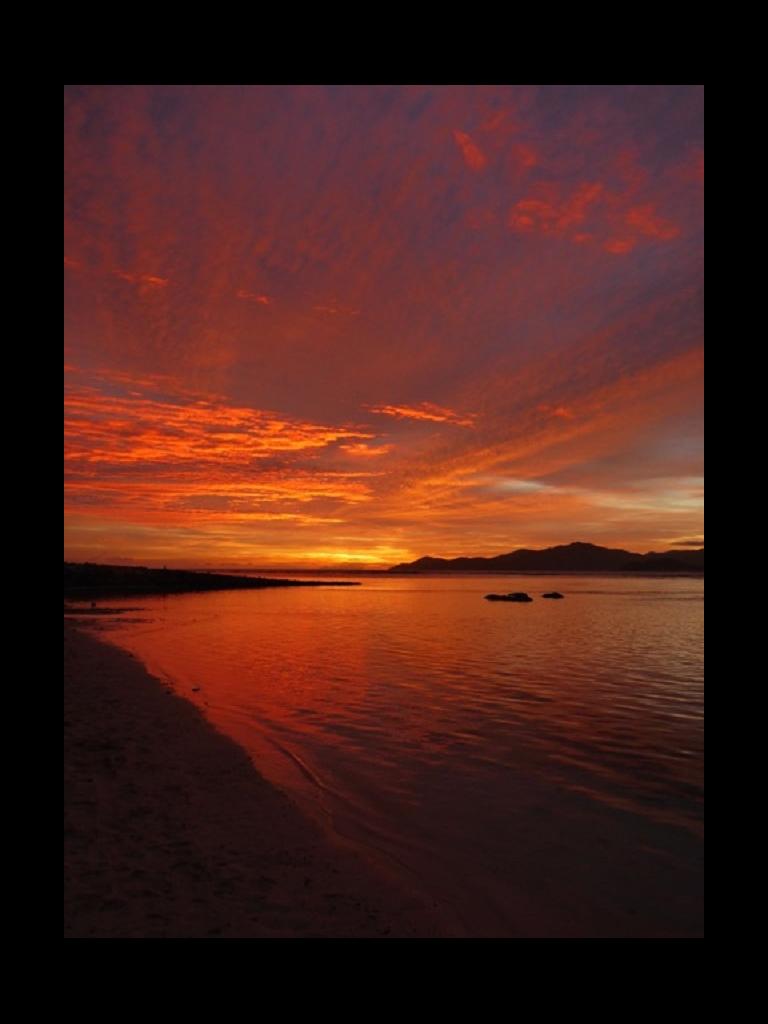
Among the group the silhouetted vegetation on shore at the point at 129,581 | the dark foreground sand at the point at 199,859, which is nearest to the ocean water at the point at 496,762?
the dark foreground sand at the point at 199,859

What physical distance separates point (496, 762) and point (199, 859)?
6747mm

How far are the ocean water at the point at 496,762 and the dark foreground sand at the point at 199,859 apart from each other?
→ 2.38 feet

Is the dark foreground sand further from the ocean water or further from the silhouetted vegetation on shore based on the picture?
the silhouetted vegetation on shore

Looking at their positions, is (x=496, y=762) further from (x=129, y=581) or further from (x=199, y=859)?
→ (x=129, y=581)

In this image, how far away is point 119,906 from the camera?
20.2ft

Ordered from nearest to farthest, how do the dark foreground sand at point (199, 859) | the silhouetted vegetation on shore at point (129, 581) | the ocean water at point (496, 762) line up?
the dark foreground sand at point (199, 859)
the ocean water at point (496, 762)
the silhouetted vegetation on shore at point (129, 581)

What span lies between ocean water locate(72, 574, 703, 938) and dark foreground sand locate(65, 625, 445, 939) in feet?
2.38

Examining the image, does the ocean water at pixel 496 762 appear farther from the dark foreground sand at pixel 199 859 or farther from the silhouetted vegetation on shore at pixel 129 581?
the silhouetted vegetation on shore at pixel 129 581

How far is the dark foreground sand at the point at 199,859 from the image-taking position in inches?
242

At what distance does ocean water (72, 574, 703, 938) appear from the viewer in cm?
747
